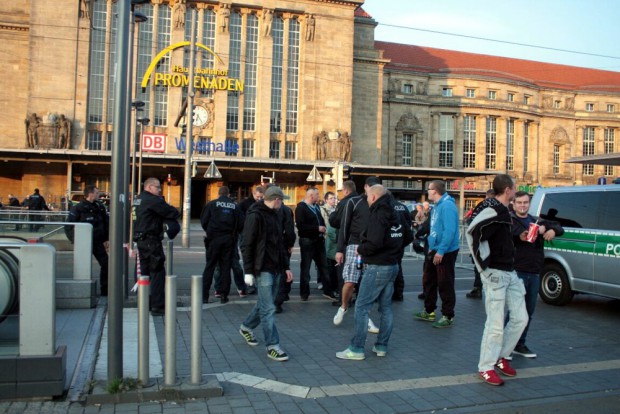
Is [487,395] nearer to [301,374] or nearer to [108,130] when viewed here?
[301,374]

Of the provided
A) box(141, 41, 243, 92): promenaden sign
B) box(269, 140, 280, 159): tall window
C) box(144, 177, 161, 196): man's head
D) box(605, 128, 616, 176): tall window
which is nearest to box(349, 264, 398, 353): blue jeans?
box(144, 177, 161, 196): man's head

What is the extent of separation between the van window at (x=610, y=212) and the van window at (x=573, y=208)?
0.09m

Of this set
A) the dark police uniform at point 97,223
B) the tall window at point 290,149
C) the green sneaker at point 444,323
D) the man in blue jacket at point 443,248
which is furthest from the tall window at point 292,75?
the green sneaker at point 444,323

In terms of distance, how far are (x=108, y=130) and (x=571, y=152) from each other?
63.3m

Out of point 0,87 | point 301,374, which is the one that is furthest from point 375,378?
point 0,87

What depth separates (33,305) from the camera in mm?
4586

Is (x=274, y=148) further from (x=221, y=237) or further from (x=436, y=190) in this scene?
(x=436, y=190)

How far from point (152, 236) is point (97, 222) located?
219 cm

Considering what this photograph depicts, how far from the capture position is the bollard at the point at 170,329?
488cm

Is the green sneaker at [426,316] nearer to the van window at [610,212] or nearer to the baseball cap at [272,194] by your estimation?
the van window at [610,212]

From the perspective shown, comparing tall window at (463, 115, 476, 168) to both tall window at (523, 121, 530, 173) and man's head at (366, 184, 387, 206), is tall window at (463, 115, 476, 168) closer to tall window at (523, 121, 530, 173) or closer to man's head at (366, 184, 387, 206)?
tall window at (523, 121, 530, 173)

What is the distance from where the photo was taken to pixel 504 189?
19.1 ft

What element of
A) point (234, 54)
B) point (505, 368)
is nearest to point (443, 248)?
point (505, 368)

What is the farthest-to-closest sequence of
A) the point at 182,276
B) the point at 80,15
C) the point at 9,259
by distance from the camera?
the point at 80,15, the point at 182,276, the point at 9,259
